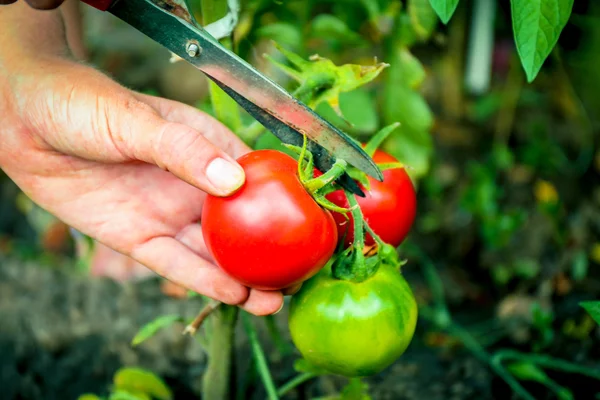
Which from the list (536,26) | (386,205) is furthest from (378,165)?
(536,26)

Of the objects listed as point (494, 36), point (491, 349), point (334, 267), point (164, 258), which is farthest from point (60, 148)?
point (494, 36)

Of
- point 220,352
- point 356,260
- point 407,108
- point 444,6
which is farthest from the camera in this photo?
point 407,108

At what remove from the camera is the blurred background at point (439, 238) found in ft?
4.52

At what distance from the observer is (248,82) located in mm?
865

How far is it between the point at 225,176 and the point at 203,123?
27 centimetres

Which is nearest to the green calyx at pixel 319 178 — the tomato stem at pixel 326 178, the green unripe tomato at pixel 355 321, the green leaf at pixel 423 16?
the tomato stem at pixel 326 178

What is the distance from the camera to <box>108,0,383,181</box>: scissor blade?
86 cm

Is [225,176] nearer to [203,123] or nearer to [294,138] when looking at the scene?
[294,138]

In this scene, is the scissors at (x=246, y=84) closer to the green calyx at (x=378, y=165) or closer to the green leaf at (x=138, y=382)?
the green calyx at (x=378, y=165)

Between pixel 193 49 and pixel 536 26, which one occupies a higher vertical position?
pixel 536 26

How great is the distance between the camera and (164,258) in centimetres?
104

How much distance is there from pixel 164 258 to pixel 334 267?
11.6 inches

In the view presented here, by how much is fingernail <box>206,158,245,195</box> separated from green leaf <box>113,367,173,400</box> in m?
0.60

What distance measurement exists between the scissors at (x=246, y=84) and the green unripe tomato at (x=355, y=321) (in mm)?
137
